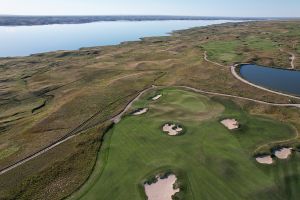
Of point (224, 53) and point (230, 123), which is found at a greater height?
point (224, 53)

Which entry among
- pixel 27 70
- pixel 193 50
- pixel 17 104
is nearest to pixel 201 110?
pixel 17 104

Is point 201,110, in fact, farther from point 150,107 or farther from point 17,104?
point 17,104

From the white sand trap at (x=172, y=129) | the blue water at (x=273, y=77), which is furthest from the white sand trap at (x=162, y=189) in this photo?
the blue water at (x=273, y=77)

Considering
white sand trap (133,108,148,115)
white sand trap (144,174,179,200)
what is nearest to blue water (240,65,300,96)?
white sand trap (133,108,148,115)

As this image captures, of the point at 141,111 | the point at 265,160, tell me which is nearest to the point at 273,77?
the point at 141,111

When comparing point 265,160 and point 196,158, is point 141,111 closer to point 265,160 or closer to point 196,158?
point 196,158

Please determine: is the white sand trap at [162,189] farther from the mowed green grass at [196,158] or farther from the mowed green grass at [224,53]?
the mowed green grass at [224,53]
